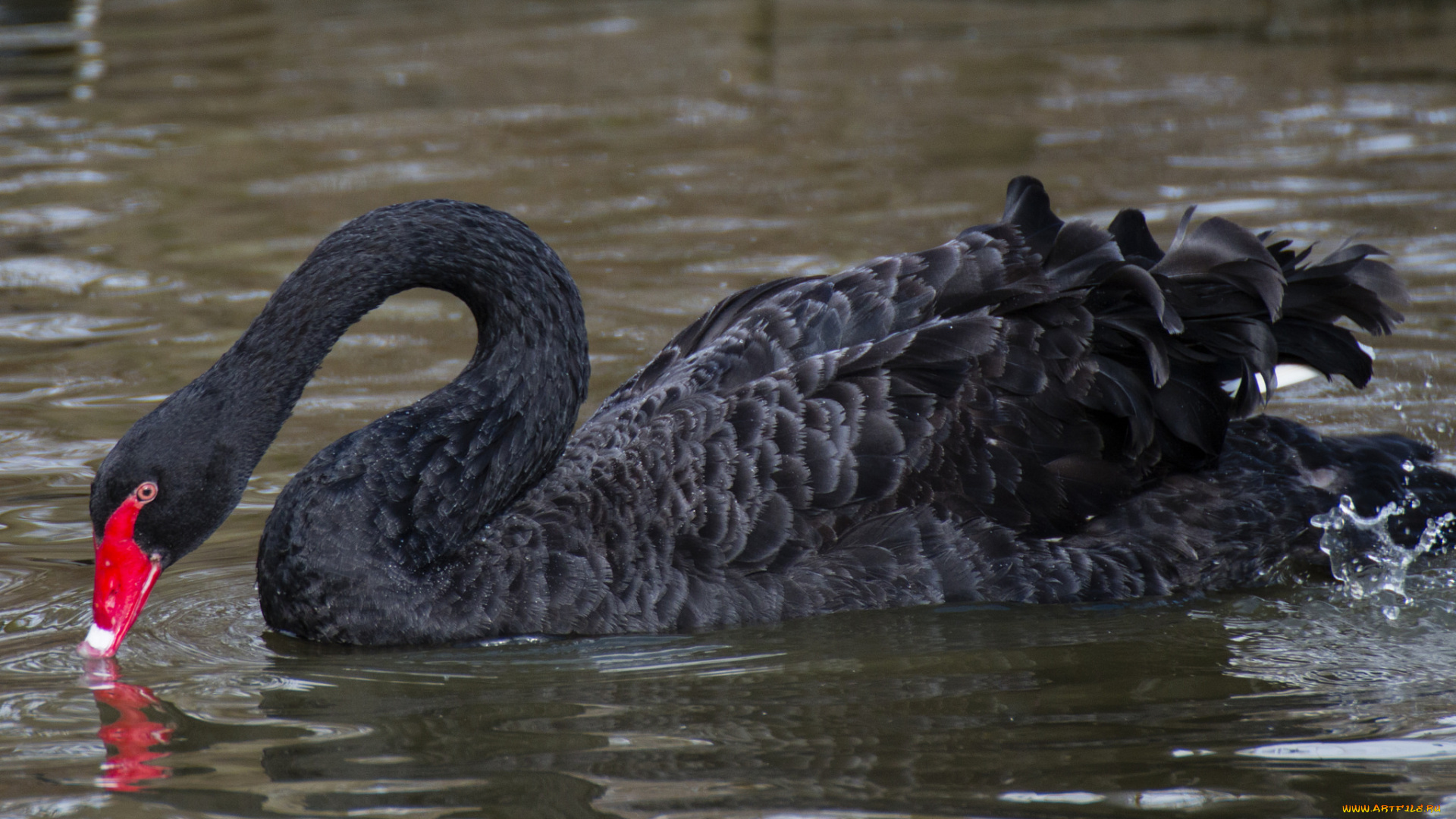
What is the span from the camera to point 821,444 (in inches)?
191

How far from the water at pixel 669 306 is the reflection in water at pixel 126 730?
13 mm

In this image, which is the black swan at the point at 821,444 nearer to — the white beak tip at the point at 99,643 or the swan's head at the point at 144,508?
the swan's head at the point at 144,508

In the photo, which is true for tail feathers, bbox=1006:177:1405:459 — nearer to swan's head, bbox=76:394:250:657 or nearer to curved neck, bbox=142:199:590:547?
curved neck, bbox=142:199:590:547

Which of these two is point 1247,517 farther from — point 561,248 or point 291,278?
point 561,248

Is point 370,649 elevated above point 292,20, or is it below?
below

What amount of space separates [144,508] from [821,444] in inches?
70.2

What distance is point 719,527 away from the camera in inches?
190

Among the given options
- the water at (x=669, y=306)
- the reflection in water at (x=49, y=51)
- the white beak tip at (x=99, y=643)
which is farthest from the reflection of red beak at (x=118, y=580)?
the reflection in water at (x=49, y=51)

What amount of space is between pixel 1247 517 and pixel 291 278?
2845 mm

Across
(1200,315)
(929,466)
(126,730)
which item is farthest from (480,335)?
(1200,315)

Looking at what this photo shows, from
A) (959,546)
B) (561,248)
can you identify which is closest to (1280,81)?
(561,248)

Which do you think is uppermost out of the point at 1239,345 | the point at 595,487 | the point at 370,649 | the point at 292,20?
the point at 292,20

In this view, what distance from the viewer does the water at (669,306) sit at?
386 cm

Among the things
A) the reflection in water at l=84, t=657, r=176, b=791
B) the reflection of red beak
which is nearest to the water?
the reflection in water at l=84, t=657, r=176, b=791
